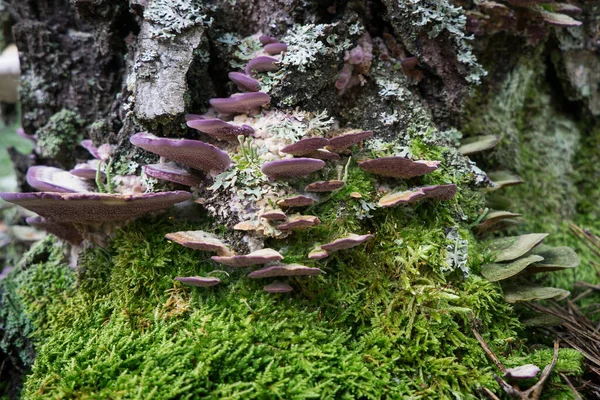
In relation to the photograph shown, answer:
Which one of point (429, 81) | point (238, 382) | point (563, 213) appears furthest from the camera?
point (563, 213)

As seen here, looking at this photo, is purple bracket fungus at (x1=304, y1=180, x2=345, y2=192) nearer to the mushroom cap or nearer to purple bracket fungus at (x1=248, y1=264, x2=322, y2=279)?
purple bracket fungus at (x1=248, y1=264, x2=322, y2=279)

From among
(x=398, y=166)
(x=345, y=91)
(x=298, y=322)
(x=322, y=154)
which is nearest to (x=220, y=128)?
(x=322, y=154)

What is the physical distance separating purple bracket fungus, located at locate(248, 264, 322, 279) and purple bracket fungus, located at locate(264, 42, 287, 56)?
4.79ft

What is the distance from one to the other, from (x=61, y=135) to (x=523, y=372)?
376 cm

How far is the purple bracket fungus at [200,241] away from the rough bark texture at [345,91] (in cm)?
12

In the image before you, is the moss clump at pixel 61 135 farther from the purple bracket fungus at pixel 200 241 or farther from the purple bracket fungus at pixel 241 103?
the purple bracket fungus at pixel 200 241

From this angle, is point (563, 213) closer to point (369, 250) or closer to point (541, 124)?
point (541, 124)

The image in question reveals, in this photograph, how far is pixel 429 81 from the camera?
10.7 feet

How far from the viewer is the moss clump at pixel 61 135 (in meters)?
3.52

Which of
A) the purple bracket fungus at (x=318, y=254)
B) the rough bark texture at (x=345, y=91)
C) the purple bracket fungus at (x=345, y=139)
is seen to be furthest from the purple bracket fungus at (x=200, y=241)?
the purple bracket fungus at (x=345, y=139)

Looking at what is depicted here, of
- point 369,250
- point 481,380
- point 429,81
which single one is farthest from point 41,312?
point 429,81

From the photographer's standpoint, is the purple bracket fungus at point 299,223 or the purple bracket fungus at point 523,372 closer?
the purple bracket fungus at point 523,372

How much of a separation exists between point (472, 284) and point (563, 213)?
2.15 metres

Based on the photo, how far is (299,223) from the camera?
2.33 metres
